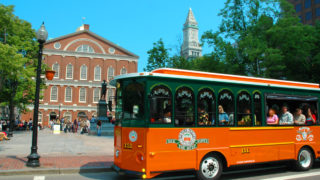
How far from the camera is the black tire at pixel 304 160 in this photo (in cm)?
955

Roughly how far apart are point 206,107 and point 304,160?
4543mm

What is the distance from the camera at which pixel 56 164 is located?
9.75 m

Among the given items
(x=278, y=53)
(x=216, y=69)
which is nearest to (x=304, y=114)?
(x=278, y=53)

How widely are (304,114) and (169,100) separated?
545 cm

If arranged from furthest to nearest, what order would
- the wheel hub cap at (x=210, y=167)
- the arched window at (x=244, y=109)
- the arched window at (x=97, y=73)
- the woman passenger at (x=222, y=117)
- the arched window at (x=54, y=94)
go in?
the arched window at (x=97, y=73), the arched window at (x=54, y=94), the arched window at (x=244, y=109), the woman passenger at (x=222, y=117), the wheel hub cap at (x=210, y=167)

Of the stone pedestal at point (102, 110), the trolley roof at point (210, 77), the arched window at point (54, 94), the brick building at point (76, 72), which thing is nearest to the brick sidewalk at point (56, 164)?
the trolley roof at point (210, 77)

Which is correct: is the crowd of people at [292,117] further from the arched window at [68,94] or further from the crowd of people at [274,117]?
the arched window at [68,94]

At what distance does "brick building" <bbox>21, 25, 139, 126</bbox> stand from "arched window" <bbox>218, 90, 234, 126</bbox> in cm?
4885

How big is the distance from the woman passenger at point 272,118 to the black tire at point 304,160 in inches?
61.9

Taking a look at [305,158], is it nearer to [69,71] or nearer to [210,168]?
[210,168]

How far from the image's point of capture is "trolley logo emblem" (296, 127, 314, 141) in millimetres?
9686

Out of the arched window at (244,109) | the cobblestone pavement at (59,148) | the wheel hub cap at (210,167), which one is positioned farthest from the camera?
the cobblestone pavement at (59,148)

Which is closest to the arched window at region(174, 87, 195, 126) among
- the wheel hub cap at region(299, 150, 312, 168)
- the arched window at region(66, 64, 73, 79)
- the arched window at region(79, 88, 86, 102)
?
the wheel hub cap at region(299, 150, 312, 168)

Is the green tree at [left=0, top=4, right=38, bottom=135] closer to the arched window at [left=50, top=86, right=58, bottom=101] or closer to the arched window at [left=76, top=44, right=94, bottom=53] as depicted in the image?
the arched window at [left=50, top=86, right=58, bottom=101]
